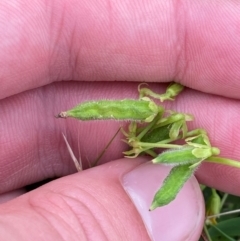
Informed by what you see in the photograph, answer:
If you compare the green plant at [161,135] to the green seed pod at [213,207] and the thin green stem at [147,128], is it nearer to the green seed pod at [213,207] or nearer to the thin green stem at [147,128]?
the thin green stem at [147,128]

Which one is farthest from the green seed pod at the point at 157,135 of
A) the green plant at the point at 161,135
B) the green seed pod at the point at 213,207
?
the green seed pod at the point at 213,207

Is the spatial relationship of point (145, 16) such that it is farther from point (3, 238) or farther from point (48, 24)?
point (3, 238)

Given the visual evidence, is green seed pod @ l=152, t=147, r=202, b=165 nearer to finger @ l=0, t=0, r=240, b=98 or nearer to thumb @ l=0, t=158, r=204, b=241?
thumb @ l=0, t=158, r=204, b=241

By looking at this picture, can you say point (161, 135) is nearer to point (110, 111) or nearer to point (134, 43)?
point (110, 111)

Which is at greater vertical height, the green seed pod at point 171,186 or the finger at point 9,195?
the green seed pod at point 171,186

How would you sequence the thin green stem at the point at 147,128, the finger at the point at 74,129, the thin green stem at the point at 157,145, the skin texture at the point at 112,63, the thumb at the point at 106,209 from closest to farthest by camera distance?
the thumb at the point at 106,209, the thin green stem at the point at 157,145, the thin green stem at the point at 147,128, the skin texture at the point at 112,63, the finger at the point at 74,129

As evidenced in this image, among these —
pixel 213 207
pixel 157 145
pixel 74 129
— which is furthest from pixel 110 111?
pixel 213 207

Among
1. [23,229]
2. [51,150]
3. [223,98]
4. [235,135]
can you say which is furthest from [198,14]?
[23,229]
